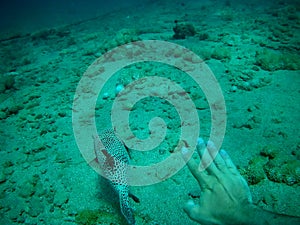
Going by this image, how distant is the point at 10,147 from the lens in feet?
12.1

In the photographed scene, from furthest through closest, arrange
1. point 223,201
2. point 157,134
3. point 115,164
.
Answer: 1. point 157,134
2. point 115,164
3. point 223,201

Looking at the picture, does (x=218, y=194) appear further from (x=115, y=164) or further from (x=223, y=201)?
(x=115, y=164)

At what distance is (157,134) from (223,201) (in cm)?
198

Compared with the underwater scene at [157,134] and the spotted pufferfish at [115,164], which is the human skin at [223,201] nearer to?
the underwater scene at [157,134]

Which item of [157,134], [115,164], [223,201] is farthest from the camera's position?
[157,134]

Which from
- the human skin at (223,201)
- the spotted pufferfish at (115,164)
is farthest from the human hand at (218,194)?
the spotted pufferfish at (115,164)

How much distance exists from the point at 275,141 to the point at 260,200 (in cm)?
104

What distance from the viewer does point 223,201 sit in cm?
166

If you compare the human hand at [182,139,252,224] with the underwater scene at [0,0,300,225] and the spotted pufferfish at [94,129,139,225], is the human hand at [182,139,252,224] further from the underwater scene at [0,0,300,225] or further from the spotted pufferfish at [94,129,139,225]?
the spotted pufferfish at [94,129,139,225]

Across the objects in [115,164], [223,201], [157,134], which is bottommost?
[157,134]

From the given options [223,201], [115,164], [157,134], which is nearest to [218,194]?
[223,201]

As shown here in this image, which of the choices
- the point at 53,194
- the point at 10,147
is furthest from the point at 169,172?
the point at 10,147

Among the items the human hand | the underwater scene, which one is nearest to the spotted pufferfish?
the underwater scene

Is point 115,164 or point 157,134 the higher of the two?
point 115,164
